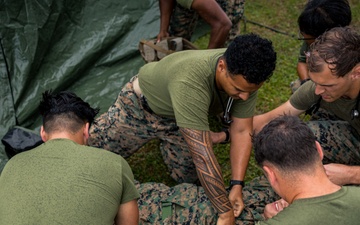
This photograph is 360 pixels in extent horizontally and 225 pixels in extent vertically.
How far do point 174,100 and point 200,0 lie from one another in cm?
142

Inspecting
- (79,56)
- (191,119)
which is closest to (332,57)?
(191,119)

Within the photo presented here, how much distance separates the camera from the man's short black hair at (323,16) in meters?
3.63

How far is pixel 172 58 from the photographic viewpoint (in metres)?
3.30

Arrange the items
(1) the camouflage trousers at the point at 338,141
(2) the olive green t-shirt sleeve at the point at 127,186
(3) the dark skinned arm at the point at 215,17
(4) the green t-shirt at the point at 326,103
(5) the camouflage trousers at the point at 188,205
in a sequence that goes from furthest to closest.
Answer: (3) the dark skinned arm at the point at 215,17
(1) the camouflage trousers at the point at 338,141
(4) the green t-shirt at the point at 326,103
(5) the camouflage trousers at the point at 188,205
(2) the olive green t-shirt sleeve at the point at 127,186

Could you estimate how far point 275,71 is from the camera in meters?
5.43

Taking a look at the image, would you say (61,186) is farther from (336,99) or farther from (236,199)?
(336,99)

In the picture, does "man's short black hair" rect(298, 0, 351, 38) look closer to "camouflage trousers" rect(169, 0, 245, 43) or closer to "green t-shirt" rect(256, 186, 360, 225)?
"camouflage trousers" rect(169, 0, 245, 43)

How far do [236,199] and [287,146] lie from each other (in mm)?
1073

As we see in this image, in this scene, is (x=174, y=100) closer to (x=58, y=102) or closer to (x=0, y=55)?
(x=58, y=102)

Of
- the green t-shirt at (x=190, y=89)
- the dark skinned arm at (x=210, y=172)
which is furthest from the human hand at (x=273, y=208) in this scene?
the green t-shirt at (x=190, y=89)

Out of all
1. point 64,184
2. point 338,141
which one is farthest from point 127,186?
point 338,141

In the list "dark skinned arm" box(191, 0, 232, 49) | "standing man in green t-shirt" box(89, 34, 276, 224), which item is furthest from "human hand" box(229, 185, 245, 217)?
"dark skinned arm" box(191, 0, 232, 49)

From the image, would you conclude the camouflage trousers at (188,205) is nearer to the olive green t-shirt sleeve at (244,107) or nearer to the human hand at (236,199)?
the human hand at (236,199)

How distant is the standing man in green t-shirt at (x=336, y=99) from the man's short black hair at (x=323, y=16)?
49 centimetres
